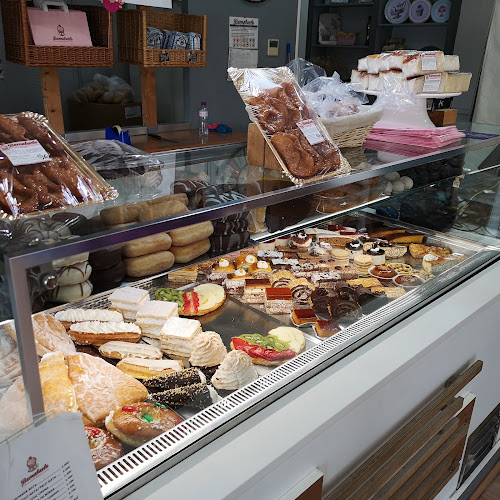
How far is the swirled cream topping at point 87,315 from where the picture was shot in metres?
1.44

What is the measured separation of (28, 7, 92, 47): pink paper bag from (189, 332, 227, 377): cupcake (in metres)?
2.81

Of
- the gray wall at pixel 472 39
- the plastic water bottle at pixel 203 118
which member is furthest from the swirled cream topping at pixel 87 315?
the gray wall at pixel 472 39

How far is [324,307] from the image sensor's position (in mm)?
1737

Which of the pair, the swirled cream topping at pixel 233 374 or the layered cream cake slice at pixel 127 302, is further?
the layered cream cake slice at pixel 127 302

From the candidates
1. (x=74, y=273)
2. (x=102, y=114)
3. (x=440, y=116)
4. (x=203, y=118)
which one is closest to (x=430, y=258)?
(x=440, y=116)

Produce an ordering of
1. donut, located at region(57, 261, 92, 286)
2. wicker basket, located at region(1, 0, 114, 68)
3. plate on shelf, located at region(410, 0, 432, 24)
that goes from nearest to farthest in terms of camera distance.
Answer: donut, located at region(57, 261, 92, 286)
wicker basket, located at region(1, 0, 114, 68)
plate on shelf, located at region(410, 0, 432, 24)

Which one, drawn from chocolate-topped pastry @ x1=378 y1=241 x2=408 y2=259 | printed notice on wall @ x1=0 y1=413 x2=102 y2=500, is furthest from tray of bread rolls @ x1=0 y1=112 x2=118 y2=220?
chocolate-topped pastry @ x1=378 y1=241 x2=408 y2=259

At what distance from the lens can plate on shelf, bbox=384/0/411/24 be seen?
17.7 feet

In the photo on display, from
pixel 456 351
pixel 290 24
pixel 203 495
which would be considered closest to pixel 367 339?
pixel 456 351

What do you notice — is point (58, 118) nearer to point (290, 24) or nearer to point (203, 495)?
point (290, 24)

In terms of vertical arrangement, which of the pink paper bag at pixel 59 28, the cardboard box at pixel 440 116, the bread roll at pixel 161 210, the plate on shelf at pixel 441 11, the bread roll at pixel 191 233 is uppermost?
the plate on shelf at pixel 441 11

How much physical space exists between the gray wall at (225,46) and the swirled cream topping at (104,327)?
355 centimetres

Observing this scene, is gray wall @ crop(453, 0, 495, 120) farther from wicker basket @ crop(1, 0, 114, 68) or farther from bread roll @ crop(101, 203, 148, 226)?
bread roll @ crop(101, 203, 148, 226)

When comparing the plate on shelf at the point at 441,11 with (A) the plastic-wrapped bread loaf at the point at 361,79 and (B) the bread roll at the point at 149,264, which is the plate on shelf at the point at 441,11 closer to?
(A) the plastic-wrapped bread loaf at the point at 361,79
